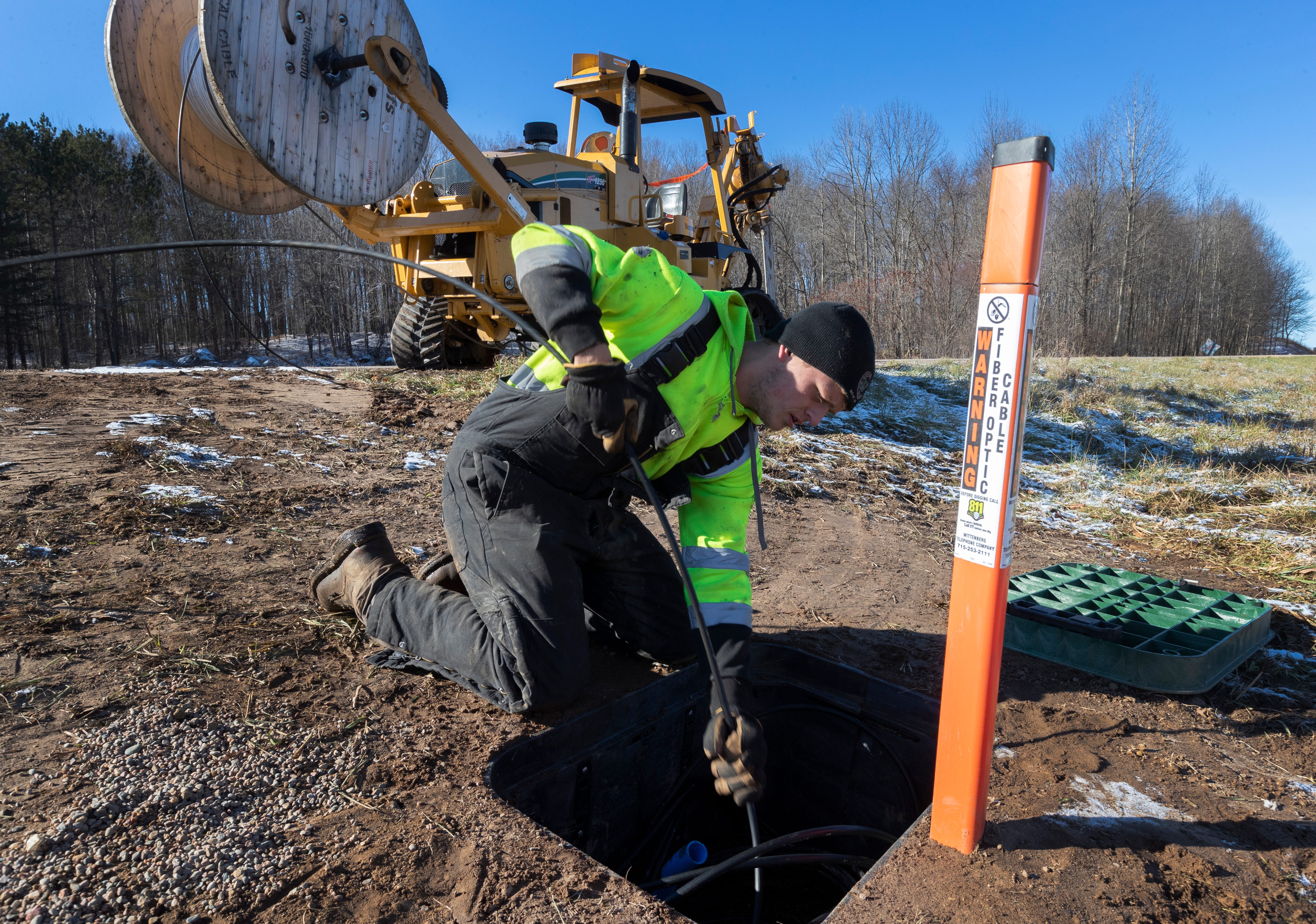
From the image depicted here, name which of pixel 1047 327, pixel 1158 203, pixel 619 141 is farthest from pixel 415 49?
pixel 1158 203

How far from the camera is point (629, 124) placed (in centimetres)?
677

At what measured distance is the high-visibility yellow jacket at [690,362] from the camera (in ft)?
6.20

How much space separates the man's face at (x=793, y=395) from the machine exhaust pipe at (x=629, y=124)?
5340 mm

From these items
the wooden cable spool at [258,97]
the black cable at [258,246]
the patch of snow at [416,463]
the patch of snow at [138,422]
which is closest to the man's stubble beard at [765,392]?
the black cable at [258,246]

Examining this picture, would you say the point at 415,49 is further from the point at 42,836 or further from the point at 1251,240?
the point at 1251,240

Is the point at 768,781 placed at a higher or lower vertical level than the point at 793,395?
lower

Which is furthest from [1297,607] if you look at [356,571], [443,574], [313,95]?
[313,95]

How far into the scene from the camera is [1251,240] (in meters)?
38.2

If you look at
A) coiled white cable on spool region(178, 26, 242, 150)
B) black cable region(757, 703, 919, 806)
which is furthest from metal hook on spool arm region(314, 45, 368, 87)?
black cable region(757, 703, 919, 806)

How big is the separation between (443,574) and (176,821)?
1.20 meters

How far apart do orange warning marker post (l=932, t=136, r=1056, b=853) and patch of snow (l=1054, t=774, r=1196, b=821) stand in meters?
0.46

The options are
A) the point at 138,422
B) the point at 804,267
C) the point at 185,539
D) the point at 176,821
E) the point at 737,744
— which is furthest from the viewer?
the point at 804,267

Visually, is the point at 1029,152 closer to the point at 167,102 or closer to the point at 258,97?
the point at 258,97

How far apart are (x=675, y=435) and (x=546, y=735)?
3.03 ft
